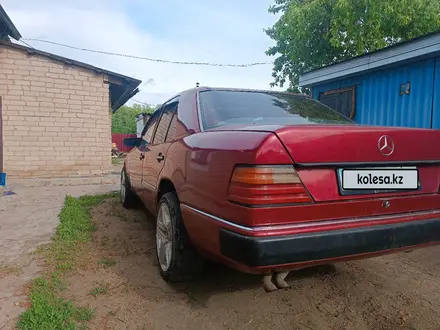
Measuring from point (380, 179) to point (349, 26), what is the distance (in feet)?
34.7

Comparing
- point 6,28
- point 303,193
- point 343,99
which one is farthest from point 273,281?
point 6,28

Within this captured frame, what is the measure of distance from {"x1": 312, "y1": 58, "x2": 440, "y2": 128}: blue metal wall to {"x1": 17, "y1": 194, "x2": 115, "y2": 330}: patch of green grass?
16.7 feet

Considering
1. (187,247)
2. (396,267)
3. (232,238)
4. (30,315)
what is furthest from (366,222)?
(30,315)

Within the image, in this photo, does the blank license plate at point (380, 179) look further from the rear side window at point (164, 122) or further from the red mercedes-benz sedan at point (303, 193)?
the rear side window at point (164, 122)

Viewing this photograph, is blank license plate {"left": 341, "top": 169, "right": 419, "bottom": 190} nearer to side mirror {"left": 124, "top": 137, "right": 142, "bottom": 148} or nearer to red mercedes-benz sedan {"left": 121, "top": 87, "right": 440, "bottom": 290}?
red mercedes-benz sedan {"left": 121, "top": 87, "right": 440, "bottom": 290}

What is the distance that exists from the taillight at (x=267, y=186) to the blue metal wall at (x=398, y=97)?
14.5ft

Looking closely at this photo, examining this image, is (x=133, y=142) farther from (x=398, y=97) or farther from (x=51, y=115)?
(x=51, y=115)

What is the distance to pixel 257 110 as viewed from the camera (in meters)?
2.59

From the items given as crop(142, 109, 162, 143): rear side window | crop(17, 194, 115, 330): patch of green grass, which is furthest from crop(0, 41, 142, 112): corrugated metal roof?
crop(17, 194, 115, 330): patch of green grass

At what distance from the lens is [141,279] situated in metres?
2.69

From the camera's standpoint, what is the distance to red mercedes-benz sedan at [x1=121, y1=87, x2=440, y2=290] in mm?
1592

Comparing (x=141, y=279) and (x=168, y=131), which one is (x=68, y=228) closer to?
(x=141, y=279)

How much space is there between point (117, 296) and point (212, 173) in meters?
1.30

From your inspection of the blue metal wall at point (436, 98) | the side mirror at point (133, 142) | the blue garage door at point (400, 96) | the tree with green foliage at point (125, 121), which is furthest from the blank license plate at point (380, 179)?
the tree with green foliage at point (125, 121)
